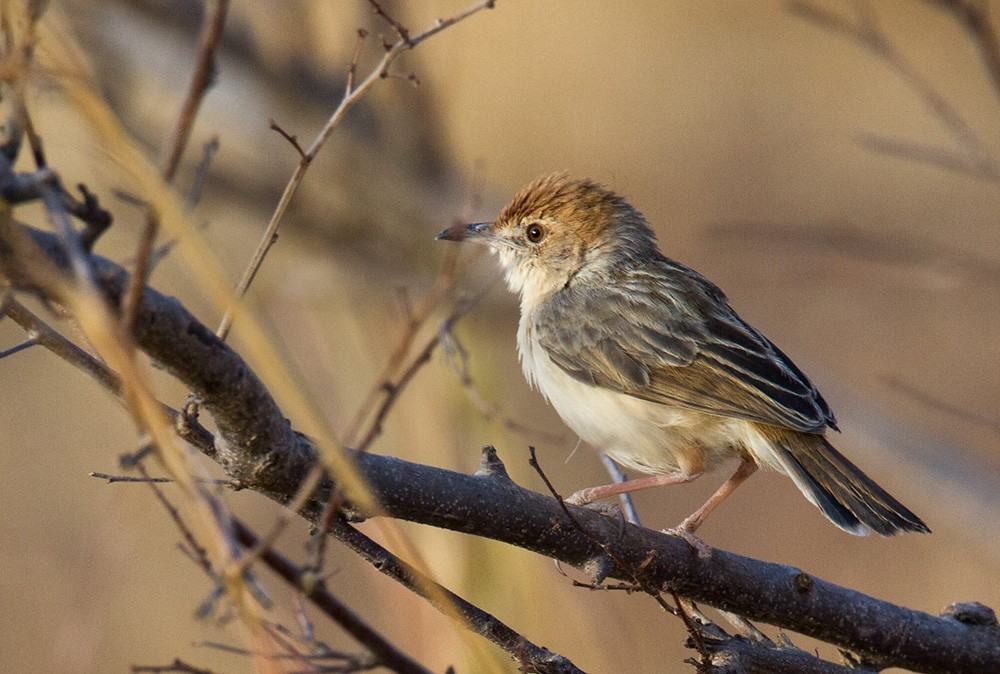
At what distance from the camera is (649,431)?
4.60 m

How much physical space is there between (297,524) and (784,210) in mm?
6103

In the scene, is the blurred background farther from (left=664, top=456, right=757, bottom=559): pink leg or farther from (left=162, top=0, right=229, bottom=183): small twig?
(left=162, top=0, right=229, bottom=183): small twig

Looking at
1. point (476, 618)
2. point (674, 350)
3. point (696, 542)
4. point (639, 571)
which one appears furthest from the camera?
point (674, 350)

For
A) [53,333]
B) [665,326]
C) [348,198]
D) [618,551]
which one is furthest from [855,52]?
[53,333]

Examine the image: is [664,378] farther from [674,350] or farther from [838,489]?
[838,489]

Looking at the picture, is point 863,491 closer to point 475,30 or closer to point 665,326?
point 665,326

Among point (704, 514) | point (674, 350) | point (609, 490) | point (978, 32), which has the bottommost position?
point (609, 490)

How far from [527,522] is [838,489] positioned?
1.75m

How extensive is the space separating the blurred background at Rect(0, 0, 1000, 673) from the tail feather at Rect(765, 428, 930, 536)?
1.00 m

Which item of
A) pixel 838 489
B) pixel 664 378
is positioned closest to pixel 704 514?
pixel 838 489

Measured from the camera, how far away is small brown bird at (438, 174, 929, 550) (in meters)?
4.35

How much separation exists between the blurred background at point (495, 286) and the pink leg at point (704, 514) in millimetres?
731

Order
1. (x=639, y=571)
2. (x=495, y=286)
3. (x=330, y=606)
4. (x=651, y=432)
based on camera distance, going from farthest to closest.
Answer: (x=495, y=286) → (x=651, y=432) → (x=639, y=571) → (x=330, y=606)

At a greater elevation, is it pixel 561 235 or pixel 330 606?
pixel 561 235
